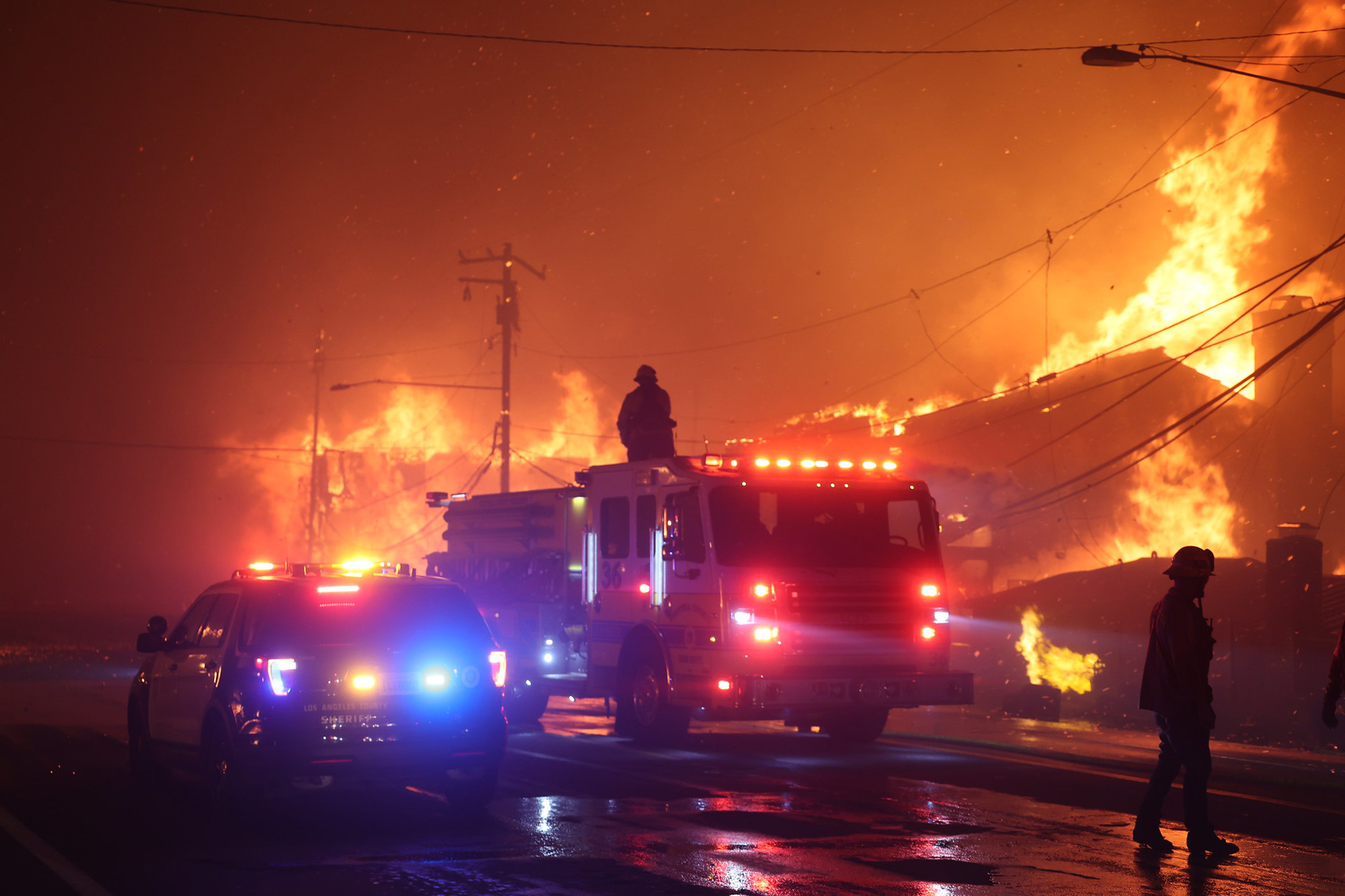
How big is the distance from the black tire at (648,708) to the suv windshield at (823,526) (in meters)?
1.76

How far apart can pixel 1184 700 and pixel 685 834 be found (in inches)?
128

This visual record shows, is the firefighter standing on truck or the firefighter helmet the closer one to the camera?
the firefighter helmet

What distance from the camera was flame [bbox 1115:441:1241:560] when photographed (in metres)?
80.2

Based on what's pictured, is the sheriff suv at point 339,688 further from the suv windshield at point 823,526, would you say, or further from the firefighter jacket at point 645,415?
the firefighter jacket at point 645,415

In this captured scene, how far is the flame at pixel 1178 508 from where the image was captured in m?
80.2

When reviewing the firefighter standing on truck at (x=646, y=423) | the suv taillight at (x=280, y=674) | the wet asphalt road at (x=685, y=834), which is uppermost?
the firefighter standing on truck at (x=646, y=423)

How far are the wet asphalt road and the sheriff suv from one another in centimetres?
A: 40

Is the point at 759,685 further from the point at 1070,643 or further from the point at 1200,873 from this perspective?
the point at 1070,643

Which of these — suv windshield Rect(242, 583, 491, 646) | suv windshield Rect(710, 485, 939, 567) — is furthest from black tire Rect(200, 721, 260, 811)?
suv windshield Rect(710, 485, 939, 567)

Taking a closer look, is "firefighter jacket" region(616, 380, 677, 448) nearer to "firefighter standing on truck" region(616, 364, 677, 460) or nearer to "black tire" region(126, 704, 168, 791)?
"firefighter standing on truck" region(616, 364, 677, 460)

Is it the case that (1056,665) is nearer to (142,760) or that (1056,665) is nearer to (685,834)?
(142,760)

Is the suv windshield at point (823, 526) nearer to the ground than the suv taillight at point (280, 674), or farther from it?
farther from it

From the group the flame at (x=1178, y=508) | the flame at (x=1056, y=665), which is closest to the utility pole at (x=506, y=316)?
the flame at (x=1056, y=665)

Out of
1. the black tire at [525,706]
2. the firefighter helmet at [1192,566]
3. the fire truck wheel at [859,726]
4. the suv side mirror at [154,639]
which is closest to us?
the firefighter helmet at [1192,566]
